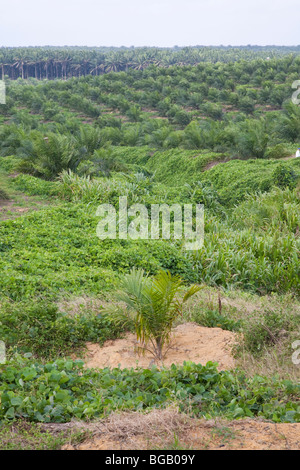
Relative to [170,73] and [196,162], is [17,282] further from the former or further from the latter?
[170,73]

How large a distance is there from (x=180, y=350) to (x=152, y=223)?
4.74 m

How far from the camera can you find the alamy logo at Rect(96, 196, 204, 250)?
8.27 meters

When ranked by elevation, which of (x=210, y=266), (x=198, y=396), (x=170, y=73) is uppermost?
(x=170, y=73)

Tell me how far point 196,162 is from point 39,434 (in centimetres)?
1455

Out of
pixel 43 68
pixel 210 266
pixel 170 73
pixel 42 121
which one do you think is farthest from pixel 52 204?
pixel 43 68

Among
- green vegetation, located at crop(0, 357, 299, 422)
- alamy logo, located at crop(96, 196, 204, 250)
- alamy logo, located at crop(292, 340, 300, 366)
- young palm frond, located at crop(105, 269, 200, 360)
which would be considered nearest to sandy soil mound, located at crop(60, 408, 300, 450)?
green vegetation, located at crop(0, 357, 299, 422)

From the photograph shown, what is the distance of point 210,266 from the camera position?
7.35 meters

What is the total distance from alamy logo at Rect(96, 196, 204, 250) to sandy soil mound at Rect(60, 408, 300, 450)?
5.04 meters

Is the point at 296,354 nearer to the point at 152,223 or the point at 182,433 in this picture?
the point at 182,433

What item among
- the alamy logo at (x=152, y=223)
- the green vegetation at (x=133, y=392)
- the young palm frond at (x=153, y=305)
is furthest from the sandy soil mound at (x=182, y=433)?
the alamy logo at (x=152, y=223)

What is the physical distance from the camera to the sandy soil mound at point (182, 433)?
2598 millimetres

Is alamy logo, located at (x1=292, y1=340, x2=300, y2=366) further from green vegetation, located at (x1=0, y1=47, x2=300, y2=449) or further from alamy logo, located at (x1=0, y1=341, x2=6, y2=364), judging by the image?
alamy logo, located at (x1=0, y1=341, x2=6, y2=364)

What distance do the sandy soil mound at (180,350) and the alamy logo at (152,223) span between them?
3.09 meters

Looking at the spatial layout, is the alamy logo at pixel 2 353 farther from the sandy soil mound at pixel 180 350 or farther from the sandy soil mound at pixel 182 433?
the sandy soil mound at pixel 182 433
